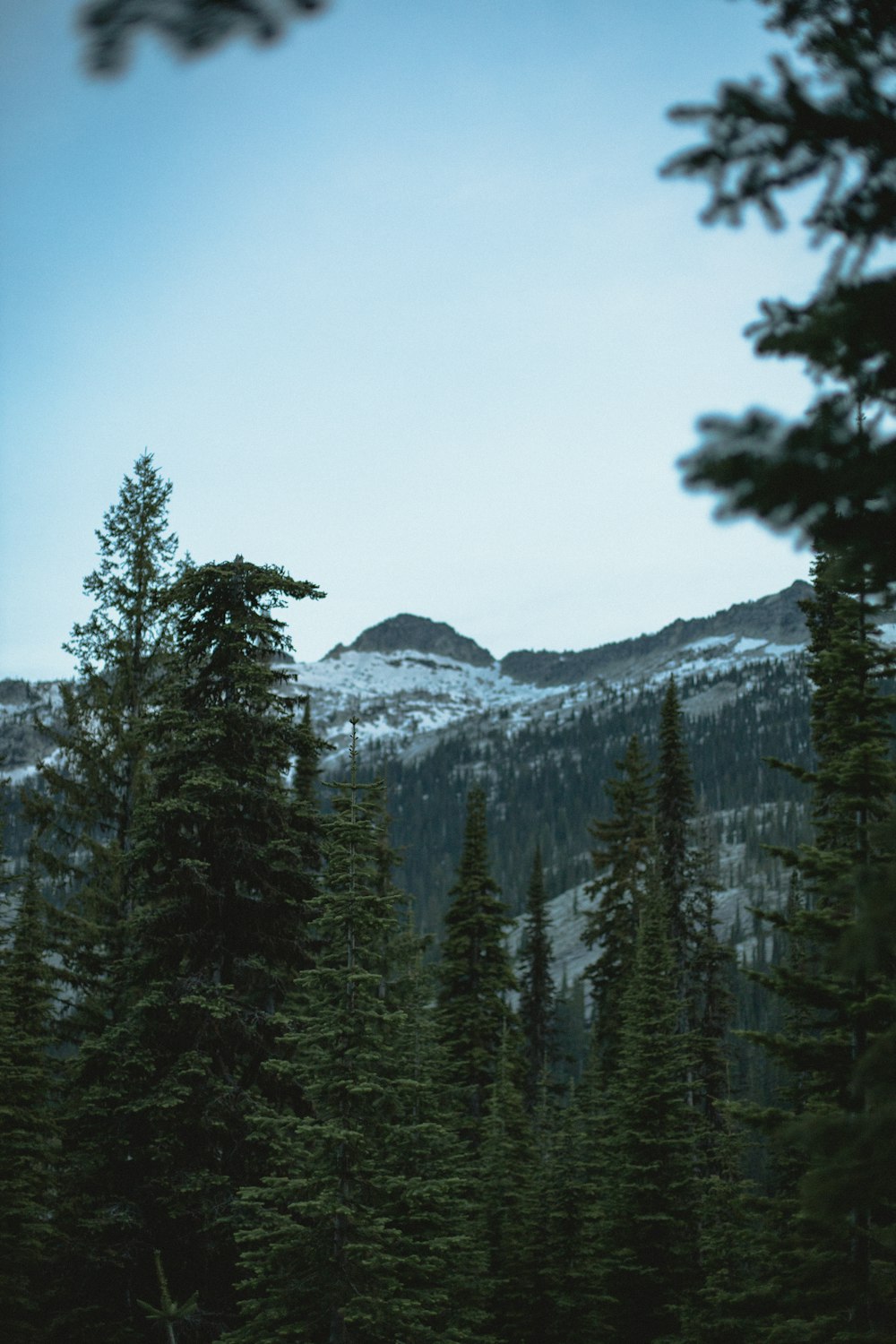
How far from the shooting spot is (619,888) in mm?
34031

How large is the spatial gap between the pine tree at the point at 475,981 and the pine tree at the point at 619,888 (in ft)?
11.1

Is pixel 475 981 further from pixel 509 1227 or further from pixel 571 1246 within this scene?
pixel 571 1246

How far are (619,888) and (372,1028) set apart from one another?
72.4 ft

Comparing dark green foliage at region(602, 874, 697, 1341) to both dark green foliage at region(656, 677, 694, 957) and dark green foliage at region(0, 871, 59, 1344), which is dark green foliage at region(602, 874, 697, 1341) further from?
dark green foliage at region(0, 871, 59, 1344)

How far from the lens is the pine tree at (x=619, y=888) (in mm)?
33031

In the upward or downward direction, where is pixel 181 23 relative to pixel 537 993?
upward

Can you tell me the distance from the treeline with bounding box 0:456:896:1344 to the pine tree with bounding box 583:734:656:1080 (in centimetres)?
822

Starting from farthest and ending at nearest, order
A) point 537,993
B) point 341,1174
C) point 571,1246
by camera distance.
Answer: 1. point 537,993
2. point 571,1246
3. point 341,1174

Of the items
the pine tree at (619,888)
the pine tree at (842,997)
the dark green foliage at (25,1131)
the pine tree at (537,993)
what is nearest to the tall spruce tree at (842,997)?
the pine tree at (842,997)

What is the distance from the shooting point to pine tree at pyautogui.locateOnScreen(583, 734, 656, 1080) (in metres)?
33.0

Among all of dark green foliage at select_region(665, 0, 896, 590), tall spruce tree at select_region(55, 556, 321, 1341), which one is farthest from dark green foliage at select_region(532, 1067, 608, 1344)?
dark green foliage at select_region(665, 0, 896, 590)

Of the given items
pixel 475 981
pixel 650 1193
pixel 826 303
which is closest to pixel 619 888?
pixel 475 981

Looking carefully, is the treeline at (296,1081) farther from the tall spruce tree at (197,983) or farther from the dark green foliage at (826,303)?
the dark green foliage at (826,303)

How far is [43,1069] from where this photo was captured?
2108 centimetres
